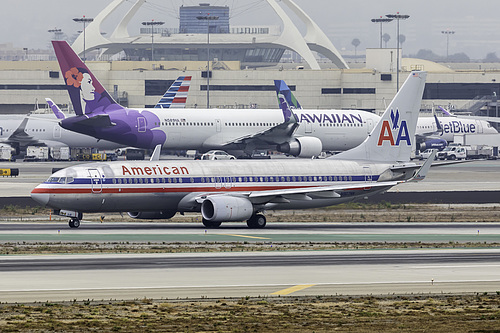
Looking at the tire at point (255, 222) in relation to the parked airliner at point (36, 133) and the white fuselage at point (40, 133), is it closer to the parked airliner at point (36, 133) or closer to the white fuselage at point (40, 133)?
the parked airliner at point (36, 133)

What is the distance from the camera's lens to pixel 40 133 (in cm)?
11631

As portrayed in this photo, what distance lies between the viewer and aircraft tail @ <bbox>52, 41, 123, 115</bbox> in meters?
88.3

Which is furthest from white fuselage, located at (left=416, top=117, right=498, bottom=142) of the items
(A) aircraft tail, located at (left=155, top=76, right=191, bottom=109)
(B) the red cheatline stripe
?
(B) the red cheatline stripe

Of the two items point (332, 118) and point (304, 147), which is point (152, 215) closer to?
point (304, 147)

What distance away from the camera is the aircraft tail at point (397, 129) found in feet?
195

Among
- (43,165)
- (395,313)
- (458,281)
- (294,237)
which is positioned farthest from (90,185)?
(43,165)

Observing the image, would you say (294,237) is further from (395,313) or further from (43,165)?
(43,165)

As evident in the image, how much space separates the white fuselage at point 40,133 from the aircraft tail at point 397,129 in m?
55.2

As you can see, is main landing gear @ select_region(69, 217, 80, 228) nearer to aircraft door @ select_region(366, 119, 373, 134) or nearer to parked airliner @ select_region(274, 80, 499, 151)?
aircraft door @ select_region(366, 119, 373, 134)

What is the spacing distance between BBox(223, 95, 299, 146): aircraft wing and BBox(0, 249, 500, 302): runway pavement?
185 feet

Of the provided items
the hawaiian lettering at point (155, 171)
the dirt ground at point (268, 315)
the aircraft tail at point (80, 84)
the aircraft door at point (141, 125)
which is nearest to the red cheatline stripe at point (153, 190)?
the hawaiian lettering at point (155, 171)

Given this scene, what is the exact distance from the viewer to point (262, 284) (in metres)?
31.8

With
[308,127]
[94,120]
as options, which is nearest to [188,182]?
[94,120]

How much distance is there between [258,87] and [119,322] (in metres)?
149
